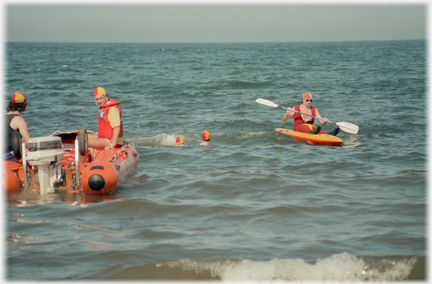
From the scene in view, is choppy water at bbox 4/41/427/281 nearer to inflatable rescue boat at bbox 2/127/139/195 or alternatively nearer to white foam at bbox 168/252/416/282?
white foam at bbox 168/252/416/282

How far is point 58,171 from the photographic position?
586 centimetres

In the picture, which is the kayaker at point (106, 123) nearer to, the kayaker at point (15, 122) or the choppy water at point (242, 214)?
the choppy water at point (242, 214)

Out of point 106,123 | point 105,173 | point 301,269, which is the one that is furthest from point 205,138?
point 301,269

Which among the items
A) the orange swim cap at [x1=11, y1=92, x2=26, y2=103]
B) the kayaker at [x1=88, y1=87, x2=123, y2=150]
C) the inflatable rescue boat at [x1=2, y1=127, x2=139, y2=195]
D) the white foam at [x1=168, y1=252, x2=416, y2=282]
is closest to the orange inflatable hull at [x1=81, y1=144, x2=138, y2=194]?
the inflatable rescue boat at [x1=2, y1=127, x2=139, y2=195]

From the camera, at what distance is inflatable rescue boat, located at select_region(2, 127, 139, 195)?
214 inches

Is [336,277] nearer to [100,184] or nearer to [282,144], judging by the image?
[100,184]

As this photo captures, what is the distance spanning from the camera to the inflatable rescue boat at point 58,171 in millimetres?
5445

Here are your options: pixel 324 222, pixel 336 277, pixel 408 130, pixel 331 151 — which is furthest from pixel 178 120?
pixel 336 277

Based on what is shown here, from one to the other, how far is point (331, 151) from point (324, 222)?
3903 millimetres

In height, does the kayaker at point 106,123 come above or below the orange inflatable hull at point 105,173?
above

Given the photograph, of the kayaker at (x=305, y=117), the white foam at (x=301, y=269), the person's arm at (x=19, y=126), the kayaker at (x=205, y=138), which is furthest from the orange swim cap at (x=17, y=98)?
the kayaker at (x=305, y=117)

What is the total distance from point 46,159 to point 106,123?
1.45 meters

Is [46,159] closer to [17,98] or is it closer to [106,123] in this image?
[17,98]

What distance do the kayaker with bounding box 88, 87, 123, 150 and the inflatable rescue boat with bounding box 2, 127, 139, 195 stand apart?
0.48m
